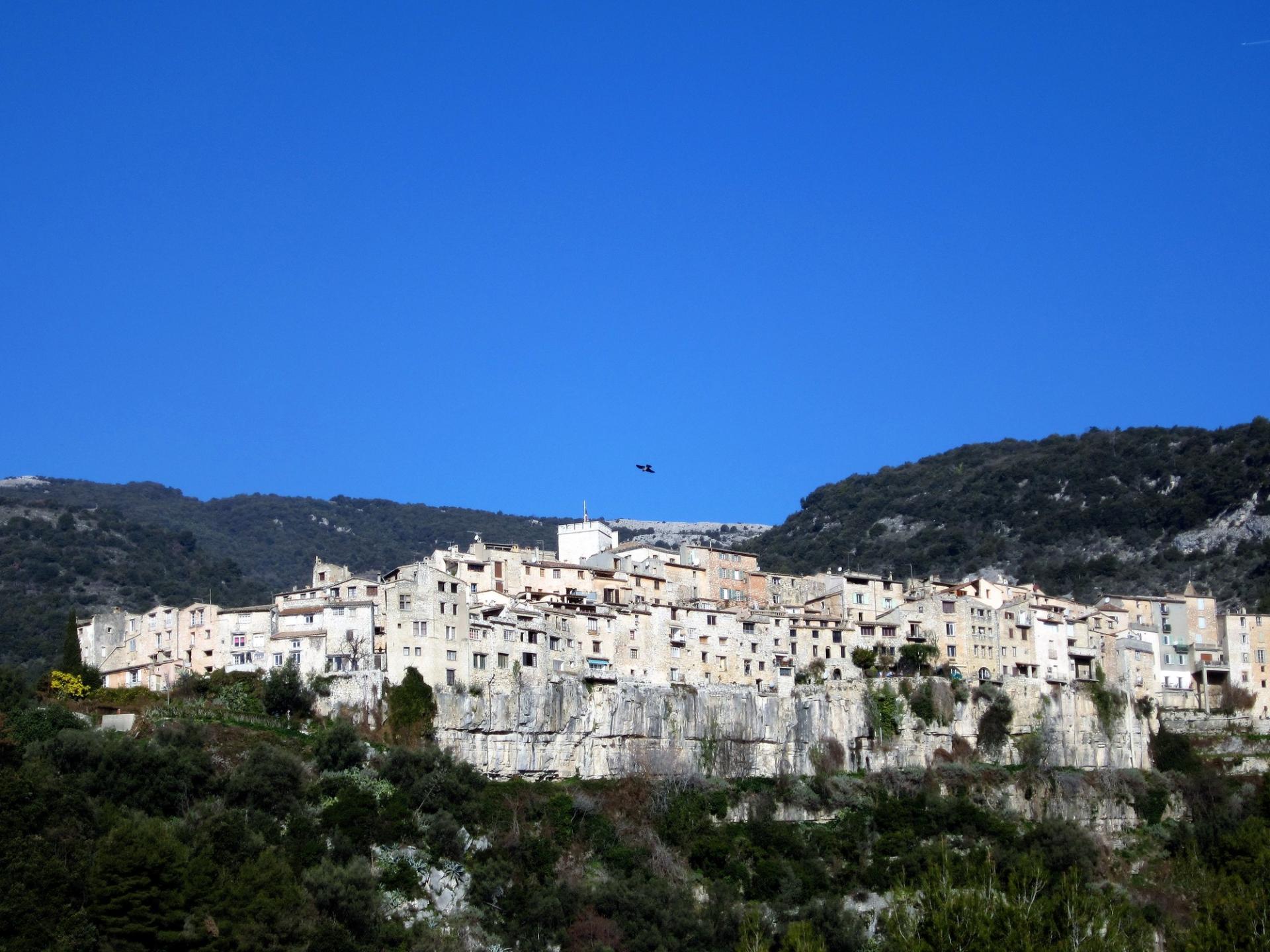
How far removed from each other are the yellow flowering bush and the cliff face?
13832 mm

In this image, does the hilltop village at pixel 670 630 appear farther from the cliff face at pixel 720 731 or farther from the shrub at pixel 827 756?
the shrub at pixel 827 756

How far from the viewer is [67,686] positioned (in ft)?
259

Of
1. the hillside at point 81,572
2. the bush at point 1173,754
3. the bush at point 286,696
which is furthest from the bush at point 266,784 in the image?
the hillside at point 81,572

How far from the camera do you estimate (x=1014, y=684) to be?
305 feet

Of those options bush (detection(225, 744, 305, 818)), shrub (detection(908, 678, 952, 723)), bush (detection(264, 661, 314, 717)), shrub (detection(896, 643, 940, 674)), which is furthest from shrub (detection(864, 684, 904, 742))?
bush (detection(225, 744, 305, 818))

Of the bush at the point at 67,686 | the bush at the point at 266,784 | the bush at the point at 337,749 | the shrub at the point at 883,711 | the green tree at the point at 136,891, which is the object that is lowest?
the green tree at the point at 136,891

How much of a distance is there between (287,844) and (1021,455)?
352 feet

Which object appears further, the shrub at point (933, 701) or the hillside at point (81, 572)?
the hillside at point (81, 572)

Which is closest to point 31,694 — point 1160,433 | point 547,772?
point 547,772

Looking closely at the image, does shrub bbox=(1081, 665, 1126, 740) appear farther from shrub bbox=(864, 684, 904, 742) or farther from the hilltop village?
shrub bbox=(864, 684, 904, 742)

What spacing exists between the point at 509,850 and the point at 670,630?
637 inches

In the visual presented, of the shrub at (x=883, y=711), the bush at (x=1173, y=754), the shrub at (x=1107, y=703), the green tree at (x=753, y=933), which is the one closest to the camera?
the green tree at (x=753, y=933)

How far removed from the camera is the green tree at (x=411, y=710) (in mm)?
78062

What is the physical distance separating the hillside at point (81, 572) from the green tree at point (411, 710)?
144 ft
